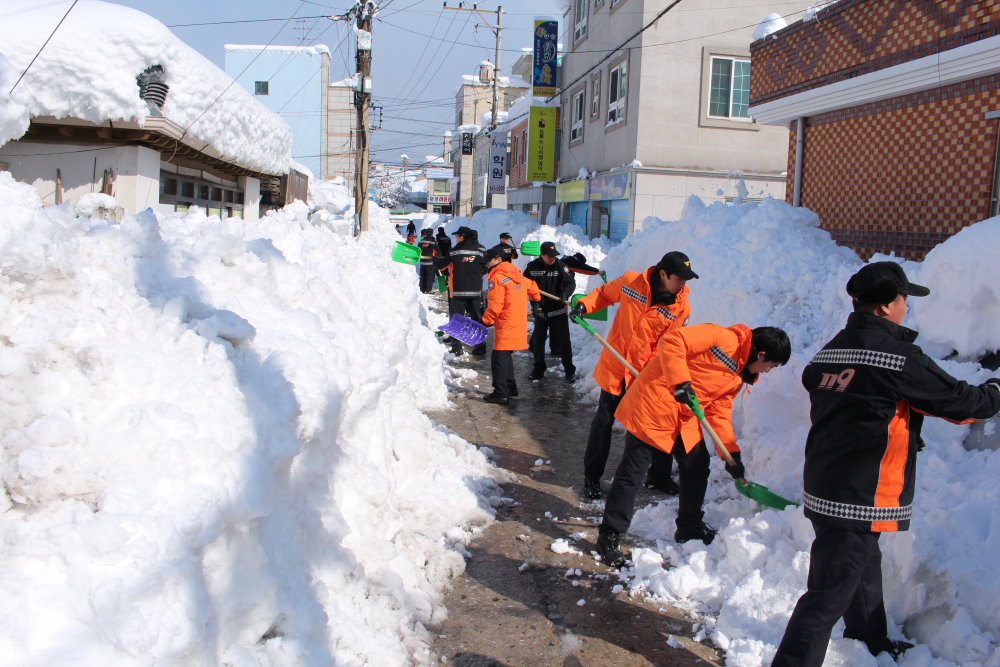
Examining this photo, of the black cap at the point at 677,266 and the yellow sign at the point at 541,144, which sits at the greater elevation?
the yellow sign at the point at 541,144

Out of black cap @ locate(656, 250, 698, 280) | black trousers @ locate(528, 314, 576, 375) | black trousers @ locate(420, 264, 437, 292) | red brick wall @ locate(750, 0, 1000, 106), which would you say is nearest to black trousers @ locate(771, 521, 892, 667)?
black cap @ locate(656, 250, 698, 280)

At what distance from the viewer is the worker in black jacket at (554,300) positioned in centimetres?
872

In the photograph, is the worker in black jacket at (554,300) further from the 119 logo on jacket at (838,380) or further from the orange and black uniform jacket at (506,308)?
the 119 logo on jacket at (838,380)

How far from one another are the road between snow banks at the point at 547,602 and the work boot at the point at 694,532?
0.53 metres

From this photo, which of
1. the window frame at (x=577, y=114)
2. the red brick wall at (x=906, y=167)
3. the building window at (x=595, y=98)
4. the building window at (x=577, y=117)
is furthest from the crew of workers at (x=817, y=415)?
the building window at (x=577, y=117)

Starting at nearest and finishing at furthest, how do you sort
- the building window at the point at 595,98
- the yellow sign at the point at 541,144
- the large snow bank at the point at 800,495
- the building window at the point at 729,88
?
the large snow bank at the point at 800,495
the building window at the point at 729,88
the building window at the point at 595,98
the yellow sign at the point at 541,144

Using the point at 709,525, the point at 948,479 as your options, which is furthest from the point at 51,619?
the point at 948,479

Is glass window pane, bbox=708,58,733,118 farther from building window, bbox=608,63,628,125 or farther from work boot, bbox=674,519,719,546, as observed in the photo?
work boot, bbox=674,519,719,546

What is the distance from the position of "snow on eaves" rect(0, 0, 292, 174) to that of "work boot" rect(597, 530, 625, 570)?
6.21 meters

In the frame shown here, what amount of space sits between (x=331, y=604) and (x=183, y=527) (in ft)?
3.59

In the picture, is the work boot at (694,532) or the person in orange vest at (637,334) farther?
the person in orange vest at (637,334)

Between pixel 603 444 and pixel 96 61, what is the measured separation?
6.43 metres

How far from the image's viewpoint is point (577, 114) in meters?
21.8

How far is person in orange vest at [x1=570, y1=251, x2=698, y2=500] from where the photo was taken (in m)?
4.73
